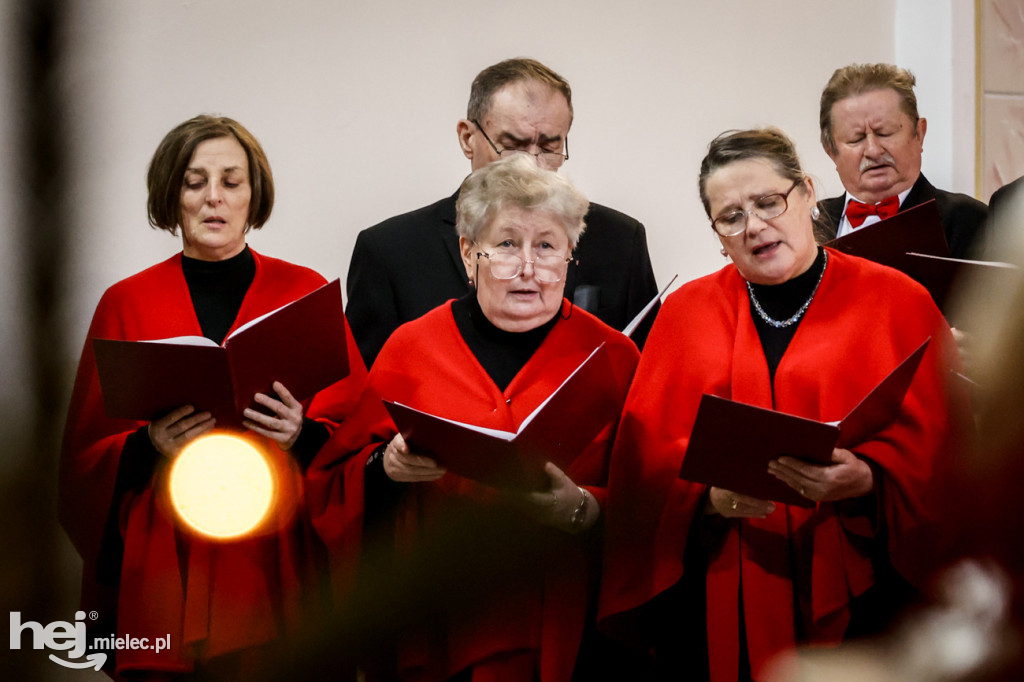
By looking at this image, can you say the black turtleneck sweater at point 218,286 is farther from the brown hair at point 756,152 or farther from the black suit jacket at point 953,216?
the black suit jacket at point 953,216

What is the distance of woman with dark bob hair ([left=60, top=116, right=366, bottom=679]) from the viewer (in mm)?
2467

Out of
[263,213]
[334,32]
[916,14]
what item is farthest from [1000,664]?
[916,14]

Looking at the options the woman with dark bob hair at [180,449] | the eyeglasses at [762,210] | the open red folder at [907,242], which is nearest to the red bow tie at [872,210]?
the open red folder at [907,242]

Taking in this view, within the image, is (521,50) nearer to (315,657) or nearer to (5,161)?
(315,657)

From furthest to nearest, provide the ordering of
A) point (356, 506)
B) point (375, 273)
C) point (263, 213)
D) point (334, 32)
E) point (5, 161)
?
point (334, 32)
point (375, 273)
point (263, 213)
point (356, 506)
point (5, 161)

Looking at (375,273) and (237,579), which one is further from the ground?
(375,273)

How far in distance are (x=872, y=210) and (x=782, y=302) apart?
0.88 metres

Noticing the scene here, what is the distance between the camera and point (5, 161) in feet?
1.19

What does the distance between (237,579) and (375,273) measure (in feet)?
3.50

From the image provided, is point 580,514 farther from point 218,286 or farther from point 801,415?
point 218,286

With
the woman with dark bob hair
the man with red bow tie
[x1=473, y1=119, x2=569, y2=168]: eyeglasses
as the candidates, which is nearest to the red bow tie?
the man with red bow tie

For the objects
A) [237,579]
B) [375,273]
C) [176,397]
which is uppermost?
[375,273]

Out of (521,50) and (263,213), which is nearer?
(263,213)

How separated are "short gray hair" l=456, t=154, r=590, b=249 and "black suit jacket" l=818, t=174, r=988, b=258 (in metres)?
0.82
